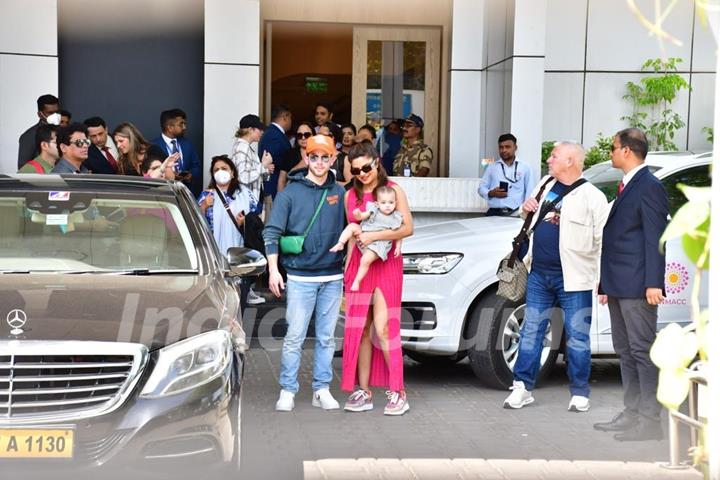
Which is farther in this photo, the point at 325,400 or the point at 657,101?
the point at 657,101

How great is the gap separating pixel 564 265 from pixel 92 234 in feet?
10.4

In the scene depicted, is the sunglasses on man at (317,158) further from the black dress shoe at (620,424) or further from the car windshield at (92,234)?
the black dress shoe at (620,424)

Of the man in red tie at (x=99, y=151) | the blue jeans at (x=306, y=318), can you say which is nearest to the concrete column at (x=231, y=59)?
the man in red tie at (x=99, y=151)

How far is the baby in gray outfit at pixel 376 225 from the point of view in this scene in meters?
7.77

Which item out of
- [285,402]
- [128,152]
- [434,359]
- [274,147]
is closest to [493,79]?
[274,147]

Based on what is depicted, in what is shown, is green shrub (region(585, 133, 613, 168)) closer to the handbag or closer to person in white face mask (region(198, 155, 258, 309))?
person in white face mask (region(198, 155, 258, 309))

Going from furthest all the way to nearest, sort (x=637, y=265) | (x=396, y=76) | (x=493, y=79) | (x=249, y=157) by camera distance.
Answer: (x=396, y=76)
(x=493, y=79)
(x=249, y=157)
(x=637, y=265)

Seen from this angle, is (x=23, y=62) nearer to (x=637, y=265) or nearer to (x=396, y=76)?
(x=396, y=76)

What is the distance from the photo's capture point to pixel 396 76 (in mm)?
17938

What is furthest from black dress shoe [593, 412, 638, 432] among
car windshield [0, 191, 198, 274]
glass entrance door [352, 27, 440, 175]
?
glass entrance door [352, 27, 440, 175]

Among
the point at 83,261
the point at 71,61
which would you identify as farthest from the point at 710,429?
the point at 71,61

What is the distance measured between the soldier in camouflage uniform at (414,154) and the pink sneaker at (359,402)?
697 cm

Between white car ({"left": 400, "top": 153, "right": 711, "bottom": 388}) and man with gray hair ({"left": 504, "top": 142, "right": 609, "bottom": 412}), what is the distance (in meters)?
0.43

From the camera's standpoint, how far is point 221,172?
10844mm
